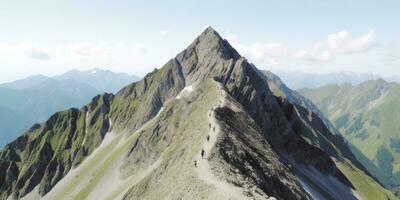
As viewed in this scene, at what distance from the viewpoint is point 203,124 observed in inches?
3130

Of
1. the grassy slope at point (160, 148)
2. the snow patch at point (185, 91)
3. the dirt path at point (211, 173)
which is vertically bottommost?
the dirt path at point (211, 173)

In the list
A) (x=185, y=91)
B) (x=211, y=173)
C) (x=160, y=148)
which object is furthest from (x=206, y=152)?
(x=185, y=91)

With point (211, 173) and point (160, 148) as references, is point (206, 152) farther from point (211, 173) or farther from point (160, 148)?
point (160, 148)

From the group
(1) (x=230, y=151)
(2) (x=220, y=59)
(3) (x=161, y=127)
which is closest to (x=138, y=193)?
(1) (x=230, y=151)

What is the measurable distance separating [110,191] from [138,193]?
164 feet

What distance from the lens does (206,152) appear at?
58.1m

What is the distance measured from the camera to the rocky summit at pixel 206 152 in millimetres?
56156

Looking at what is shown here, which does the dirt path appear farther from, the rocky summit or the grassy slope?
the grassy slope

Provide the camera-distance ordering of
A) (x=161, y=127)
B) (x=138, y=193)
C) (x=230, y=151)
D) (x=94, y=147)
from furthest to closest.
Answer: (x=94, y=147) < (x=161, y=127) < (x=138, y=193) < (x=230, y=151)

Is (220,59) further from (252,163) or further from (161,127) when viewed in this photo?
(252,163)

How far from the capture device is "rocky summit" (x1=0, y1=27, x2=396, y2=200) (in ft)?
184

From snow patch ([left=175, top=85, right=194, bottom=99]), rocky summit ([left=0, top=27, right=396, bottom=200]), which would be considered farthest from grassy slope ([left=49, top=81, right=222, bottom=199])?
snow patch ([left=175, top=85, right=194, bottom=99])

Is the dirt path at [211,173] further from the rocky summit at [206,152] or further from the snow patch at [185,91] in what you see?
the snow patch at [185,91]

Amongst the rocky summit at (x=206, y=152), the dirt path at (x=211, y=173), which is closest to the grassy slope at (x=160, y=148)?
the rocky summit at (x=206, y=152)
